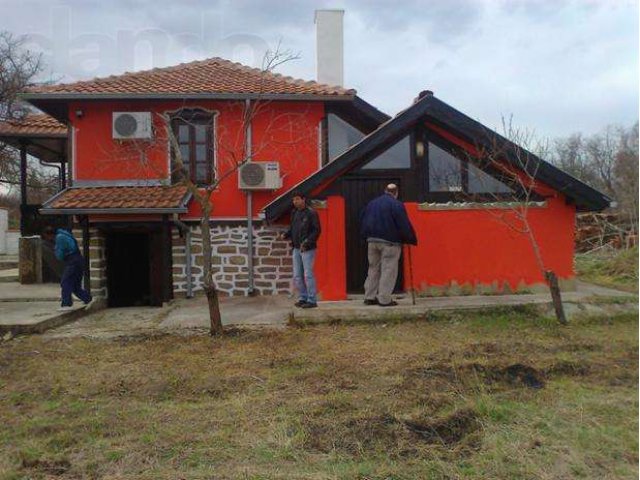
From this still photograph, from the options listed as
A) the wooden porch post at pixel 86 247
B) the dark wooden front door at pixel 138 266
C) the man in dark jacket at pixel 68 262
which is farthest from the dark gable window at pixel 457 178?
the wooden porch post at pixel 86 247

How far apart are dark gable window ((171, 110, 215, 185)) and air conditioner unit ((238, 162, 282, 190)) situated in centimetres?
83

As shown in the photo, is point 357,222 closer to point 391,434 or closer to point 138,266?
point 138,266

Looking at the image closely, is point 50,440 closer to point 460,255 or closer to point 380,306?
point 380,306

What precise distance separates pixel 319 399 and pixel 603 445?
2051 mm

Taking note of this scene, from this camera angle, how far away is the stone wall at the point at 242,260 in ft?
36.7

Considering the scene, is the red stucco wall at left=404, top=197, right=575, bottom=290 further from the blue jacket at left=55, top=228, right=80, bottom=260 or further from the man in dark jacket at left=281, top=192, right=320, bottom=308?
the blue jacket at left=55, top=228, right=80, bottom=260

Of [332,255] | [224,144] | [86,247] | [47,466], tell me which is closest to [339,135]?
[224,144]

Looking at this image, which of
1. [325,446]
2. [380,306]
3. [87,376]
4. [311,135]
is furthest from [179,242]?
[325,446]

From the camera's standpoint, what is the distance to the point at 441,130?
8859 millimetres

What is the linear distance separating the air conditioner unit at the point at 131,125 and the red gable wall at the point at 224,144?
32 centimetres

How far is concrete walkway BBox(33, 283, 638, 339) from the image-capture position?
7.42 metres

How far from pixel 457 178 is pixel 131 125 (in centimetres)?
654

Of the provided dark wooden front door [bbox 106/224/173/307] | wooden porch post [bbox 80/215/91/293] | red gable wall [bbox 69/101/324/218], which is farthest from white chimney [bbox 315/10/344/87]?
wooden porch post [bbox 80/215/91/293]

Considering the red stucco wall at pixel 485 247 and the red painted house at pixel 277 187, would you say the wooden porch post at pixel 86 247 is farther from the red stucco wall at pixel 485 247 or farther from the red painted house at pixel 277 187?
the red stucco wall at pixel 485 247
